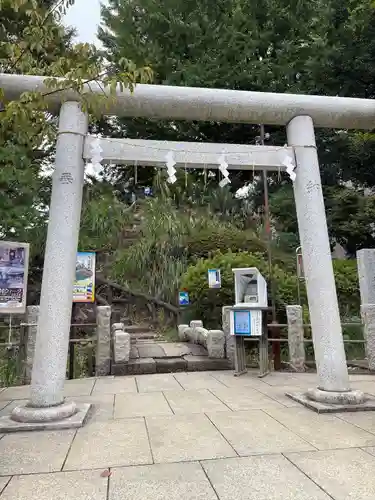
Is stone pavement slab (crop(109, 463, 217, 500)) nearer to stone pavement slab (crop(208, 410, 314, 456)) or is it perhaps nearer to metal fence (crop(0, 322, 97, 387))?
Answer: stone pavement slab (crop(208, 410, 314, 456))

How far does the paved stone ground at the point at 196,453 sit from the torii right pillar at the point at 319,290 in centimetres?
31

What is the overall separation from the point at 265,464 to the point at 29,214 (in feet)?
32.8

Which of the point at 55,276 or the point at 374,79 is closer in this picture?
the point at 55,276

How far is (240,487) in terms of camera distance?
9.07ft

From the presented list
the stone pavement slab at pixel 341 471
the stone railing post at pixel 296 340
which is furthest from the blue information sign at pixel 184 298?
the stone pavement slab at pixel 341 471

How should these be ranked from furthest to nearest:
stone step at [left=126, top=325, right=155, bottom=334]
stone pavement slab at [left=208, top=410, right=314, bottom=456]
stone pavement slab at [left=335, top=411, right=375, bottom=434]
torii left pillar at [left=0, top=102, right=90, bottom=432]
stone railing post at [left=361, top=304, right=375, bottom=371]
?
1. stone step at [left=126, top=325, right=155, bottom=334]
2. stone railing post at [left=361, top=304, right=375, bottom=371]
3. torii left pillar at [left=0, top=102, right=90, bottom=432]
4. stone pavement slab at [left=335, top=411, right=375, bottom=434]
5. stone pavement slab at [left=208, top=410, right=314, bottom=456]

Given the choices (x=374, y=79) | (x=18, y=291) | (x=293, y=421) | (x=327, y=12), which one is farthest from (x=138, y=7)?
(x=293, y=421)

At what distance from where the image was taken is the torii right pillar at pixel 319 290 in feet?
16.3

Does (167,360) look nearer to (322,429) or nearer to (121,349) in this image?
(121,349)

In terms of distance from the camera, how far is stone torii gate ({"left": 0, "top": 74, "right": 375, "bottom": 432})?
181 inches

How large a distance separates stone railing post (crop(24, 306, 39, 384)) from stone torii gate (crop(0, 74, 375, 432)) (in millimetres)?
2330

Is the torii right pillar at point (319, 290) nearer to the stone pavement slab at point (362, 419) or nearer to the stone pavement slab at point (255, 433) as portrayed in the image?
the stone pavement slab at point (362, 419)

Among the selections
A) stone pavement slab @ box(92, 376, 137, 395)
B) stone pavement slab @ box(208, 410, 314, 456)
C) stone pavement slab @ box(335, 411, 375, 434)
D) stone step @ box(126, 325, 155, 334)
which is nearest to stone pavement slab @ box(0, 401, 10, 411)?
stone pavement slab @ box(92, 376, 137, 395)

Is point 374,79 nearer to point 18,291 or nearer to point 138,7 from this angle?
point 138,7
